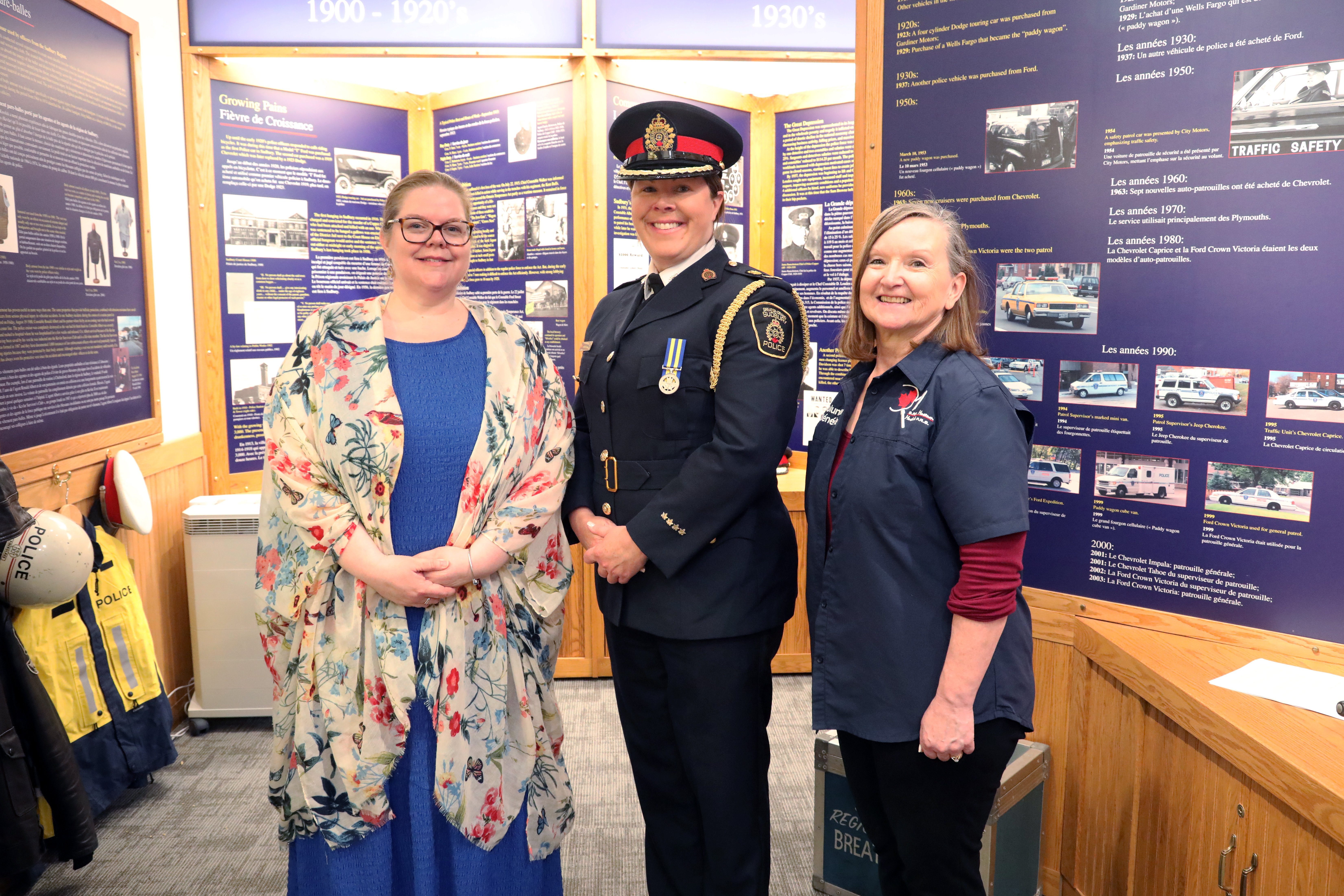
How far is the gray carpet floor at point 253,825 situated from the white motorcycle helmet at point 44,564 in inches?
32.1

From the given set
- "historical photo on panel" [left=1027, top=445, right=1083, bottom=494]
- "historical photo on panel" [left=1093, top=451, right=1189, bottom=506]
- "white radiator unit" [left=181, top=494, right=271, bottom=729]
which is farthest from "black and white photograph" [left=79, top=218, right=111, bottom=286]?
"historical photo on panel" [left=1093, top=451, right=1189, bottom=506]

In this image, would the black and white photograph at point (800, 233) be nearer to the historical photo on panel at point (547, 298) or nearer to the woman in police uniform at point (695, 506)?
the historical photo on panel at point (547, 298)

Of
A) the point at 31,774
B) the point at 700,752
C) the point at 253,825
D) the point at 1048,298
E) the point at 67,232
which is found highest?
the point at 67,232

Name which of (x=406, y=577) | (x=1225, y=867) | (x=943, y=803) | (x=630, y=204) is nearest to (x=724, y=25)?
(x=630, y=204)

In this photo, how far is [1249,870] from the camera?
167cm

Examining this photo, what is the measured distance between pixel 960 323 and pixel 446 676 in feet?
3.99

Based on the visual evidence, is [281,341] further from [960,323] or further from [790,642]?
[960,323]

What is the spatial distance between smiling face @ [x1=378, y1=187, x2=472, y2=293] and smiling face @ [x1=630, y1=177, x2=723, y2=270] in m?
0.40

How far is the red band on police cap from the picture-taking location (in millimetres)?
1916

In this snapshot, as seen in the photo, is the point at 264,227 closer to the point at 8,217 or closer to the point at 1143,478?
the point at 8,217

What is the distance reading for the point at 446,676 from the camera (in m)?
1.87

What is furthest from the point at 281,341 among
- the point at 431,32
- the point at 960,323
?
the point at 960,323

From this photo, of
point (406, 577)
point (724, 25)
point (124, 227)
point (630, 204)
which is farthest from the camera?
point (630, 204)

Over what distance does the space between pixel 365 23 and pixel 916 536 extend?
323 cm
